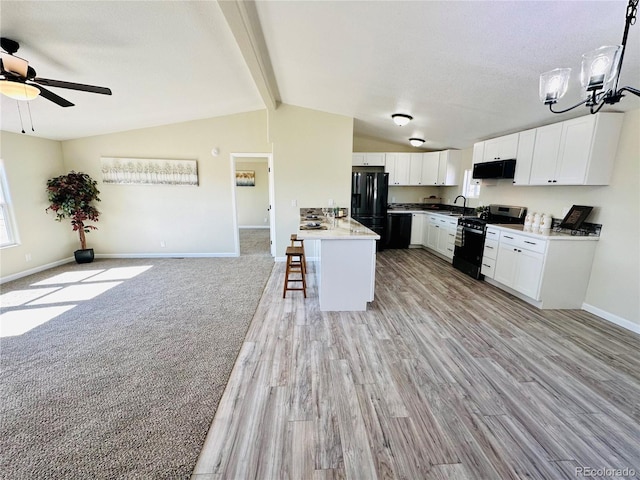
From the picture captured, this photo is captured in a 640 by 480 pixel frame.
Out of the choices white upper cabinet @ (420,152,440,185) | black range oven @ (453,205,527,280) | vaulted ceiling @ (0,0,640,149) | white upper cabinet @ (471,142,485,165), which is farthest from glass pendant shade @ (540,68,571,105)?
white upper cabinet @ (420,152,440,185)

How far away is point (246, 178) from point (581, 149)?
7915 millimetres

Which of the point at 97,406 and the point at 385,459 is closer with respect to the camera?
the point at 385,459

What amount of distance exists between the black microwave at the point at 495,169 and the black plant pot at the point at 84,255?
737 centimetres

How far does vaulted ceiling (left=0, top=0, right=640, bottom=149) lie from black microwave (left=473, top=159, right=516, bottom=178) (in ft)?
1.68

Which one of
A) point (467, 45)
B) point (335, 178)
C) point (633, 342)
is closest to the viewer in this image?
point (467, 45)

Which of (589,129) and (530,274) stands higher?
(589,129)

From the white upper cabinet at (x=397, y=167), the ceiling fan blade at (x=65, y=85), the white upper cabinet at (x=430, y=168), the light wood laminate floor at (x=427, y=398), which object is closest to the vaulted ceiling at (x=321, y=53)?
the ceiling fan blade at (x=65, y=85)

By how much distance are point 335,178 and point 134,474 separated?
4585 mm

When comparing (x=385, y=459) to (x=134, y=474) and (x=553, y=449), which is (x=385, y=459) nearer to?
(x=553, y=449)

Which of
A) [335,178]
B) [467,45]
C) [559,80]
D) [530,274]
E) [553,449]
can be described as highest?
[467,45]

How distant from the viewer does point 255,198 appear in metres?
8.90

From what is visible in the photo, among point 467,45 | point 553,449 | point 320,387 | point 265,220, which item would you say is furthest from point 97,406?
point 265,220

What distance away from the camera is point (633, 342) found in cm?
261

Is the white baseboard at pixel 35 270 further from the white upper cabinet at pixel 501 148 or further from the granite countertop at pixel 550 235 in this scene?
the white upper cabinet at pixel 501 148
